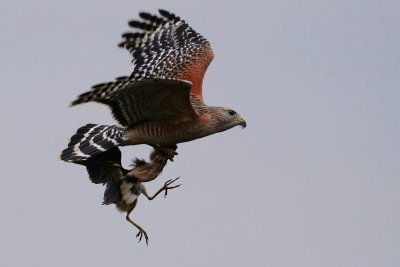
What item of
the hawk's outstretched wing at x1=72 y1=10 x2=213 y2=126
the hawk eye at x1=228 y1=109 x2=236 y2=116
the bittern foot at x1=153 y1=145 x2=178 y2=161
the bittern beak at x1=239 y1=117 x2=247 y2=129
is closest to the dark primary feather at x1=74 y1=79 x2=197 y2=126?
the hawk's outstretched wing at x1=72 y1=10 x2=213 y2=126

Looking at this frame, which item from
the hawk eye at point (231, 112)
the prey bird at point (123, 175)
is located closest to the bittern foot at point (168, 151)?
the prey bird at point (123, 175)

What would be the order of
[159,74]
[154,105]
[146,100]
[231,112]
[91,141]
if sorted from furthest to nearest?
[159,74] < [231,112] < [91,141] < [154,105] < [146,100]

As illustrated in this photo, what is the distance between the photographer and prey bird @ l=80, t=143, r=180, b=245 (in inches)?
667

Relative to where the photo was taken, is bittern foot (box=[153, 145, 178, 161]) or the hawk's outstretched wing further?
bittern foot (box=[153, 145, 178, 161])

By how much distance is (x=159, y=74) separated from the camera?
1844cm

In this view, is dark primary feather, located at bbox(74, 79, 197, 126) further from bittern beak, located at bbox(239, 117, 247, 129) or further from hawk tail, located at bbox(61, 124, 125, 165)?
bittern beak, located at bbox(239, 117, 247, 129)

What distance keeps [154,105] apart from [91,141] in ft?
3.25

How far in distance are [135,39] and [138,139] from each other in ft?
9.26

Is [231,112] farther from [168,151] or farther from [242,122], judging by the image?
→ [168,151]

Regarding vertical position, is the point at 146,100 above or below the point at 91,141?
above

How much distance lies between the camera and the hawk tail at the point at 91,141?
54.6 ft

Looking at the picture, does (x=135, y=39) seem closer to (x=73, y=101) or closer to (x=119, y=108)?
(x=119, y=108)

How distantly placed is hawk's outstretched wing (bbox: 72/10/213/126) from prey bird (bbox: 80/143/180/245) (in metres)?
0.51

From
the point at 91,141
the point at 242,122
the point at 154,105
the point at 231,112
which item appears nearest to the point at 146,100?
the point at 154,105
